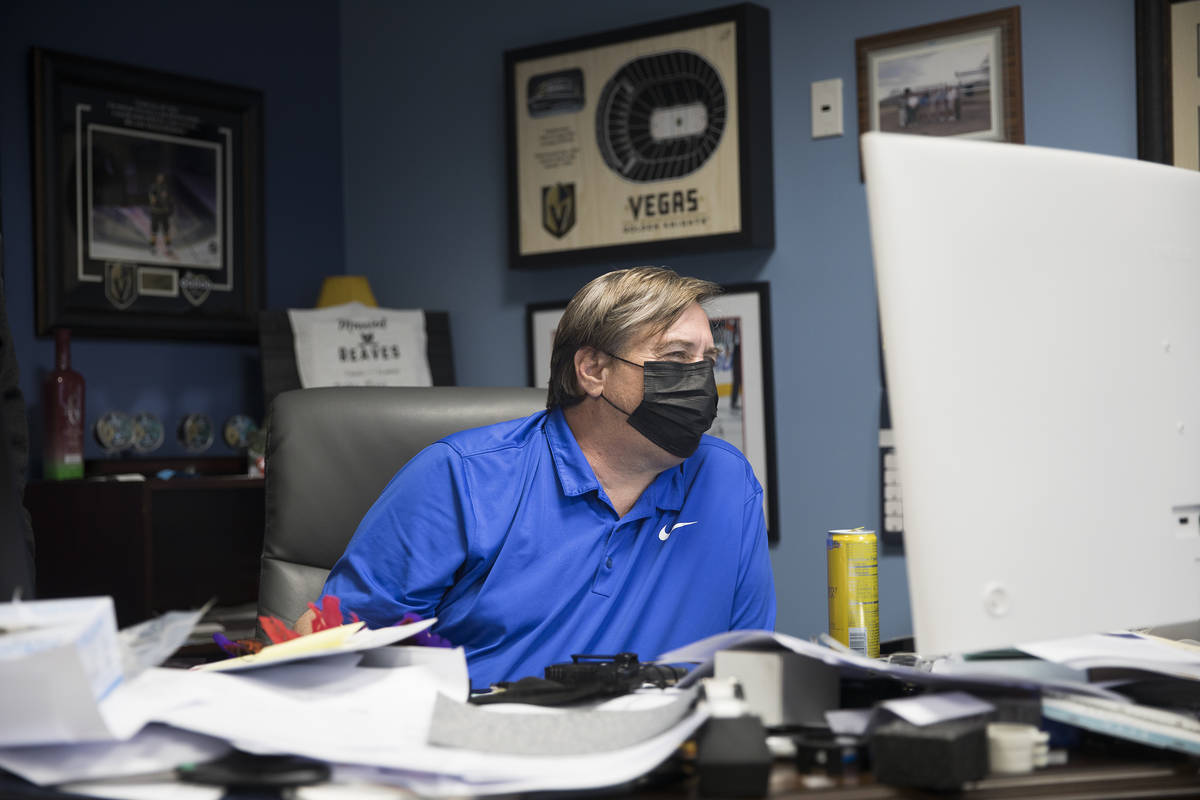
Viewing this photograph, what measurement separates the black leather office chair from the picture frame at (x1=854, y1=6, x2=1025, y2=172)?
58.6 inches

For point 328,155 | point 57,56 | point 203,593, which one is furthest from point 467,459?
point 328,155

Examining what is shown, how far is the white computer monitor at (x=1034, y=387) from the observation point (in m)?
0.74

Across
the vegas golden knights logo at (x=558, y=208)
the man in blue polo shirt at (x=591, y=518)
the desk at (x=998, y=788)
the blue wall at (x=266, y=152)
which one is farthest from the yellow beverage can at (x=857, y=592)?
the blue wall at (x=266, y=152)

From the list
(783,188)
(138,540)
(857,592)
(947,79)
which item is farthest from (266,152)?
(857,592)

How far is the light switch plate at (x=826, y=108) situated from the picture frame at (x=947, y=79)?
0.05m

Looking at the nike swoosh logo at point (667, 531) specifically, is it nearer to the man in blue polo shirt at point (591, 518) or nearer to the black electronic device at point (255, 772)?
the man in blue polo shirt at point (591, 518)

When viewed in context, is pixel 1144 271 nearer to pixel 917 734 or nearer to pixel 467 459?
pixel 917 734

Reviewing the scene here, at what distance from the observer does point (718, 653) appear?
83 centimetres

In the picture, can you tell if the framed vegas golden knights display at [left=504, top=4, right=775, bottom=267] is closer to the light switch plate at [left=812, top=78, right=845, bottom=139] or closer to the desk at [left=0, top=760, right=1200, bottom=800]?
the light switch plate at [left=812, top=78, right=845, bottom=139]

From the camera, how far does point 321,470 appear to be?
5.27 feet

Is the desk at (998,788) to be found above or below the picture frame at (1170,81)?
below

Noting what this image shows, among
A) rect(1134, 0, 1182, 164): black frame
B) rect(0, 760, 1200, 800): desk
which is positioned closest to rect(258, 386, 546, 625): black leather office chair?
rect(0, 760, 1200, 800): desk

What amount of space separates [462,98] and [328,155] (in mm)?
469

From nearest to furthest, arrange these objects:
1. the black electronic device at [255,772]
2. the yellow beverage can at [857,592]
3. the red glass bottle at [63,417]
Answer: the black electronic device at [255,772]
the yellow beverage can at [857,592]
the red glass bottle at [63,417]
